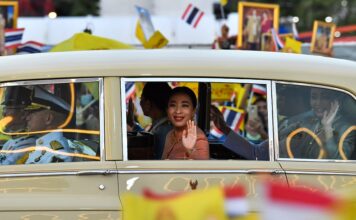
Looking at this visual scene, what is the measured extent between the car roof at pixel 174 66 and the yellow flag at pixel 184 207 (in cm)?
174

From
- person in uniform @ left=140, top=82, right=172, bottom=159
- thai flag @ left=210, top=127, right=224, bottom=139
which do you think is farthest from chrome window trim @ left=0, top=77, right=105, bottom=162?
thai flag @ left=210, top=127, right=224, bottom=139

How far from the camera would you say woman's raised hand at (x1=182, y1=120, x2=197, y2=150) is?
153 inches

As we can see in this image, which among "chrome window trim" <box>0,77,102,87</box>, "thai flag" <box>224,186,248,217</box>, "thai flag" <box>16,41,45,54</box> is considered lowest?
"thai flag" <box>224,186,248,217</box>

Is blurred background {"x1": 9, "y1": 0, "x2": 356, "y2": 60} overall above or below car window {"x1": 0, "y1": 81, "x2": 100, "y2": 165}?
above

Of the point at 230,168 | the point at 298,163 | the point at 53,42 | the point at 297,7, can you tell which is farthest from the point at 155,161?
the point at 297,7

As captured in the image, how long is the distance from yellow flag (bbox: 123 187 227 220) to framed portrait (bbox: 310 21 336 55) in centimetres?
966

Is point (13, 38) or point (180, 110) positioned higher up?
point (13, 38)

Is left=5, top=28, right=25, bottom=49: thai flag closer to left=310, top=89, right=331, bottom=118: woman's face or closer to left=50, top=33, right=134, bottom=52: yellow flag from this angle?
left=50, top=33, right=134, bottom=52: yellow flag

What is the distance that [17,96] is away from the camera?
374 centimetres

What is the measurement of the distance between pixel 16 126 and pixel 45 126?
0.15 metres

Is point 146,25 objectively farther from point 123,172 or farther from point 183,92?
point 123,172

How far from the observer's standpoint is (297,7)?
39.9m

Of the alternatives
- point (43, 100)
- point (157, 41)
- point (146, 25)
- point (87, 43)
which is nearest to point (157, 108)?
point (43, 100)

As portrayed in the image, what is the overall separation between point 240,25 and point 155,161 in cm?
804
